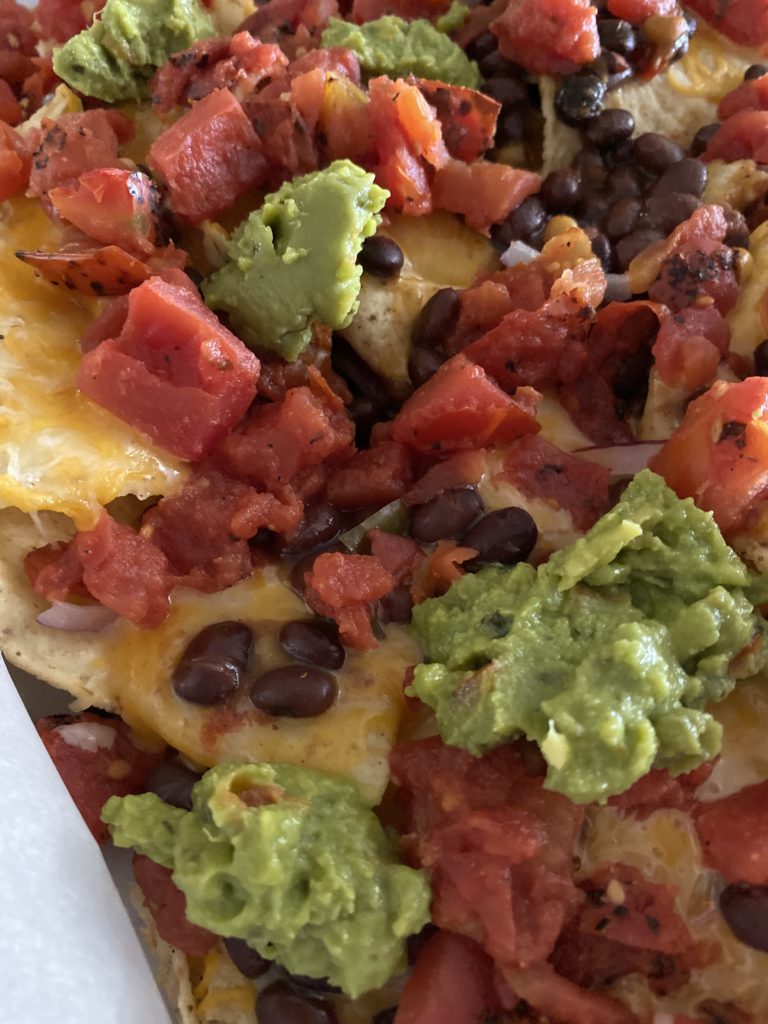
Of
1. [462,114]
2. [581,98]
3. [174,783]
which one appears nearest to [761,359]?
[581,98]

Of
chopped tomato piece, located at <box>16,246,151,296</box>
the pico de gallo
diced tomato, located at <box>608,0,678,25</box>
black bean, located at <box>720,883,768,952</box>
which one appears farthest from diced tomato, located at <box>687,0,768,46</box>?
black bean, located at <box>720,883,768,952</box>

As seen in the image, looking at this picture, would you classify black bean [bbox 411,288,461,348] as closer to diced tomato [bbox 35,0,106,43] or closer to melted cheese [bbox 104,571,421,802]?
melted cheese [bbox 104,571,421,802]

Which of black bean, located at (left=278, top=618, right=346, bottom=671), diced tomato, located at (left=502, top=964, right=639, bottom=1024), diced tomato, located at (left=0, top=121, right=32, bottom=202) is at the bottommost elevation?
diced tomato, located at (left=502, top=964, right=639, bottom=1024)

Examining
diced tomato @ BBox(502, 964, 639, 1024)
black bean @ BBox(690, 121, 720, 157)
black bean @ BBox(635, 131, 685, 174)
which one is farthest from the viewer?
black bean @ BBox(690, 121, 720, 157)

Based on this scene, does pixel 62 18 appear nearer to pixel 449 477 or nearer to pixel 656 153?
pixel 656 153

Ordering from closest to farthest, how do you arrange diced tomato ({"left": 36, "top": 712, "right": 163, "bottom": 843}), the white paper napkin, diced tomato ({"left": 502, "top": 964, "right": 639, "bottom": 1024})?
the white paper napkin < diced tomato ({"left": 502, "top": 964, "right": 639, "bottom": 1024}) < diced tomato ({"left": 36, "top": 712, "right": 163, "bottom": 843})

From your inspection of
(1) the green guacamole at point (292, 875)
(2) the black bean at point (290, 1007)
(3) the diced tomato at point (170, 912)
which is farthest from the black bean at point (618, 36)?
(2) the black bean at point (290, 1007)

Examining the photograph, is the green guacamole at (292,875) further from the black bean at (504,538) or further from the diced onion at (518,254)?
the diced onion at (518,254)
